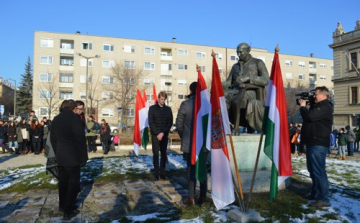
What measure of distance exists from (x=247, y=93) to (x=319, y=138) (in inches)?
75.3

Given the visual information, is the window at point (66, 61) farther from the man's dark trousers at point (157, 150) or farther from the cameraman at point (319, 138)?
the cameraman at point (319, 138)

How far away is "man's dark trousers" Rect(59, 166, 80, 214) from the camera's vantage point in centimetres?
477

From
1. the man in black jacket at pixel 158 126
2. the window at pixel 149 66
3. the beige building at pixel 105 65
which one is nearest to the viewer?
the man in black jacket at pixel 158 126

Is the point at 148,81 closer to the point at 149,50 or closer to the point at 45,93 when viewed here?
the point at 149,50

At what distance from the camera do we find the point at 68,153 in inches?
188

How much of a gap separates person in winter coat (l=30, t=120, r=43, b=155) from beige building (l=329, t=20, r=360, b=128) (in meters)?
35.7

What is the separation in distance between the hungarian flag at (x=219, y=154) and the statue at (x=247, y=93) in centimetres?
213

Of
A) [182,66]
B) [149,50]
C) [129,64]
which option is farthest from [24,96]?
[182,66]

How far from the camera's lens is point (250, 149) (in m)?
6.04

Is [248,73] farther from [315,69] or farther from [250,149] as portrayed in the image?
[315,69]

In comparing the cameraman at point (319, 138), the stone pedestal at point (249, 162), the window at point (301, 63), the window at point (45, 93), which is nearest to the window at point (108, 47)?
the window at point (45, 93)

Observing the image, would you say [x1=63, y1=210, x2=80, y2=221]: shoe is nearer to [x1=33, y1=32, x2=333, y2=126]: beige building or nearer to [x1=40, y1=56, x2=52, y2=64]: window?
[x1=33, y1=32, x2=333, y2=126]: beige building

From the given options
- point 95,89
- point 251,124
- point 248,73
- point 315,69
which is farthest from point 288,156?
point 315,69

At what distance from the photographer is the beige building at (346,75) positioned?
3728 cm
